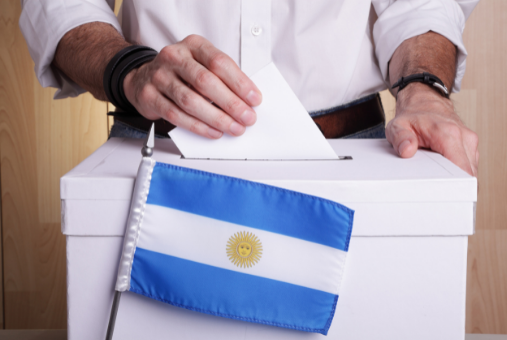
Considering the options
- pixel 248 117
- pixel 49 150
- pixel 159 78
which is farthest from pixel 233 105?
pixel 49 150

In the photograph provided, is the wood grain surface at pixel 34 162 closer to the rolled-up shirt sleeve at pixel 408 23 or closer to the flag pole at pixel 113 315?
the rolled-up shirt sleeve at pixel 408 23

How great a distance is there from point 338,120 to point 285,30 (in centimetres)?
18

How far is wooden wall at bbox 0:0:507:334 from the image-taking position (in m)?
1.57

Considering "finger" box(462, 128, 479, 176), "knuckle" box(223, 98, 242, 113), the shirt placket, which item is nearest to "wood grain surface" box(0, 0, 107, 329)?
the shirt placket

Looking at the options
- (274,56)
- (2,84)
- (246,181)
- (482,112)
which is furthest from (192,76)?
(482,112)

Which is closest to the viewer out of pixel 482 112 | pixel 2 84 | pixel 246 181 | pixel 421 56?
pixel 246 181

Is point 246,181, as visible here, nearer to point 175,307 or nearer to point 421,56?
point 175,307

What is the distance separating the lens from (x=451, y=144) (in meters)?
0.59

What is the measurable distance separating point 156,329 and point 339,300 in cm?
19

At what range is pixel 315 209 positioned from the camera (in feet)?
1.47

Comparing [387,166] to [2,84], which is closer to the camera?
[387,166]

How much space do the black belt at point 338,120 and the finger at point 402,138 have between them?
0.17m

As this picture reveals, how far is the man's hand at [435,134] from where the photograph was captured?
0.59 metres

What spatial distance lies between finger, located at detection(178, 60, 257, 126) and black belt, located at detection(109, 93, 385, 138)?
0.82 ft
